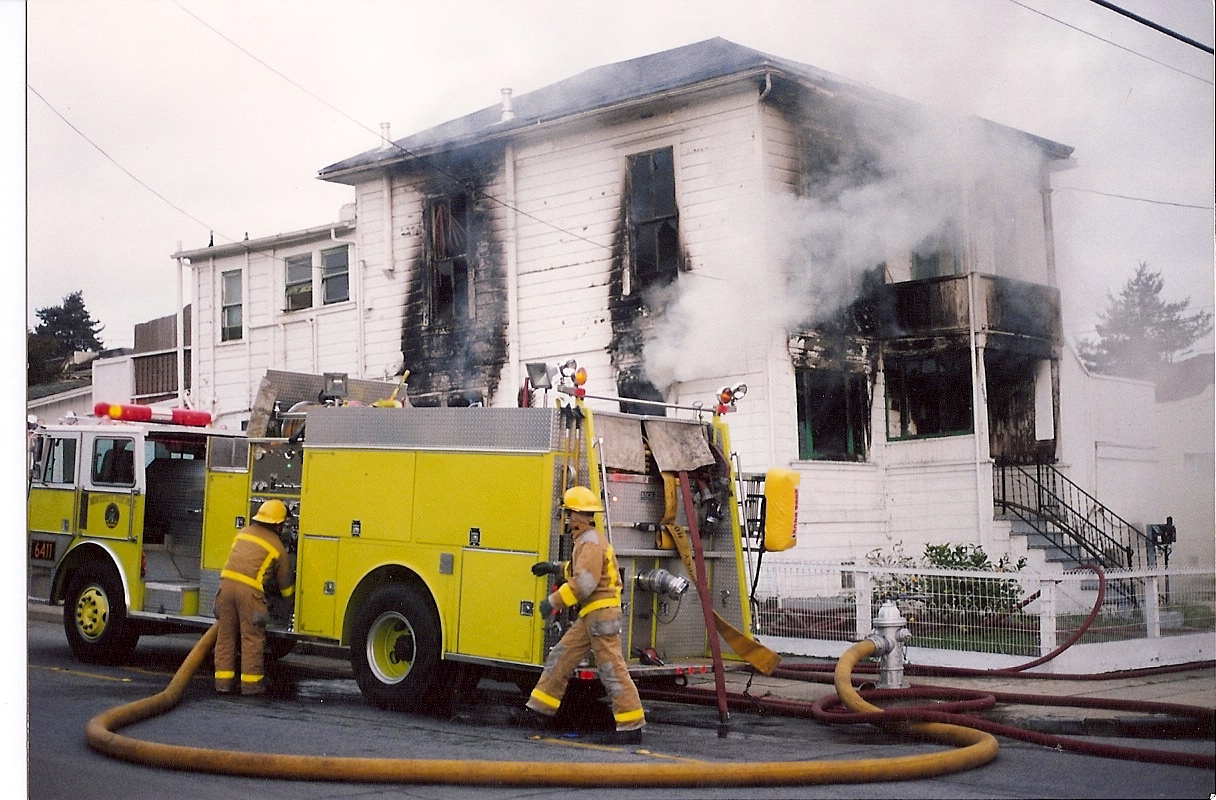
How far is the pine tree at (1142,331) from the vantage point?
6.66 m

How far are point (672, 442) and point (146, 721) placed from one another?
3.95m

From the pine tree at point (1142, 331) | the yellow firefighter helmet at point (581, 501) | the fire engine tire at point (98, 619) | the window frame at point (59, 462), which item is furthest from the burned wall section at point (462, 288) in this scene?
the pine tree at point (1142, 331)

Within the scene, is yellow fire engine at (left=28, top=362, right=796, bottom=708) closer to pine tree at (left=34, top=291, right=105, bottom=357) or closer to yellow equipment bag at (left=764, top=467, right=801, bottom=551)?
yellow equipment bag at (left=764, top=467, right=801, bottom=551)

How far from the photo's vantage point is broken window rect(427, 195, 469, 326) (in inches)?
421

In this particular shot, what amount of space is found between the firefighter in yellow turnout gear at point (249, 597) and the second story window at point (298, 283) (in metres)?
2.12

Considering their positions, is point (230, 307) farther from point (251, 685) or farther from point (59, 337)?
point (251, 685)

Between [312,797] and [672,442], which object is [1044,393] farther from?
[312,797]

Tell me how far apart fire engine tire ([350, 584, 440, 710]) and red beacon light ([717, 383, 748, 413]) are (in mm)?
2482

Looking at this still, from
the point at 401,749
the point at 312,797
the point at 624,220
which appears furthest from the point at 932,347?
the point at 312,797

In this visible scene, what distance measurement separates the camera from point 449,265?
35.3 ft

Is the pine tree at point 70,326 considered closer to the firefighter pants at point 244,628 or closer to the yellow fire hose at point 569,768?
the firefighter pants at point 244,628

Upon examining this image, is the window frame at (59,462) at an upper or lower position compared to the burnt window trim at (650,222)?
lower

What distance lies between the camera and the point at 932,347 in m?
8.84

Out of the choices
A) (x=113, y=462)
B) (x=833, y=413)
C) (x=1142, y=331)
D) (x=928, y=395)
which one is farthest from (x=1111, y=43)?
(x=113, y=462)
